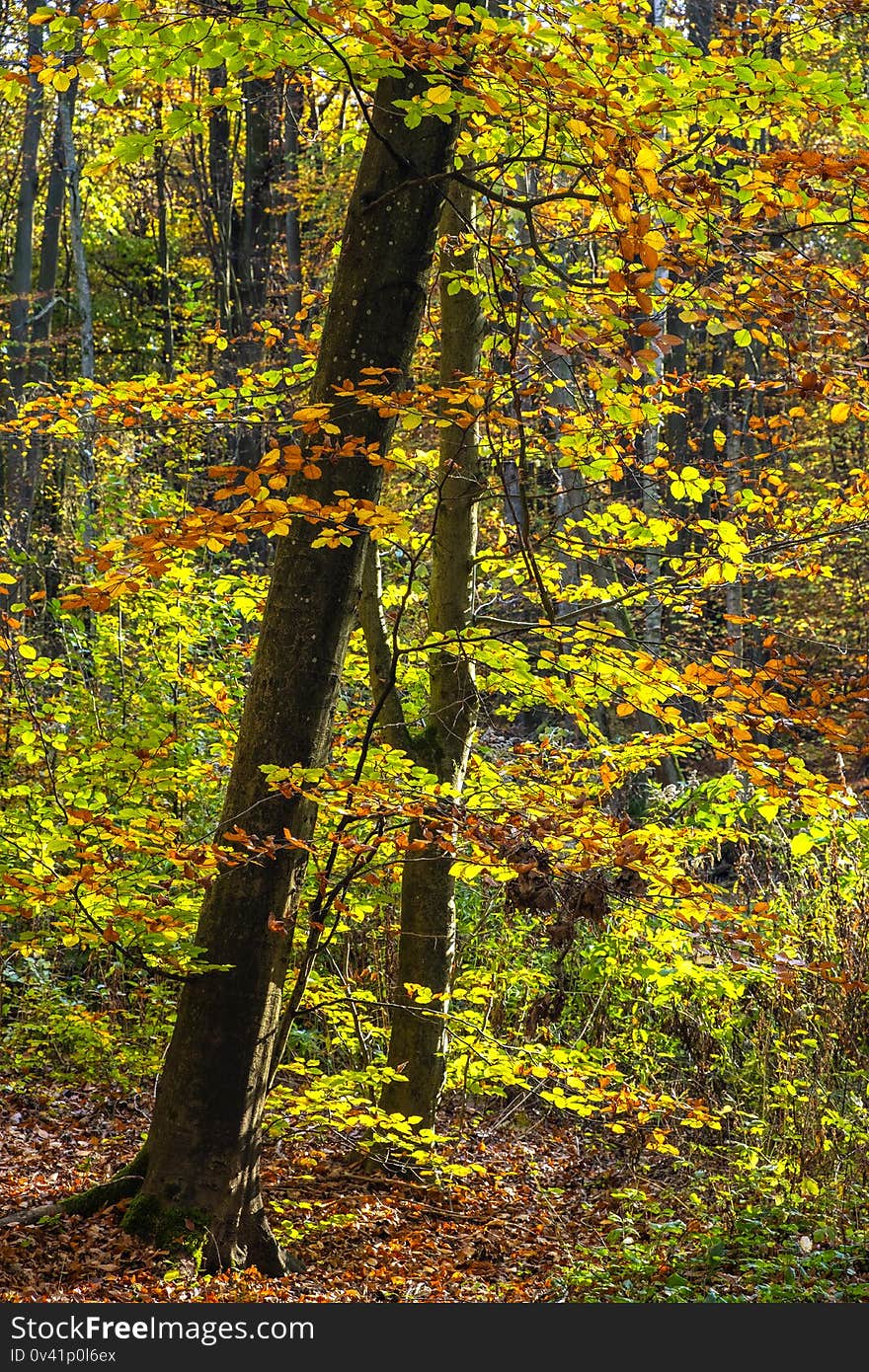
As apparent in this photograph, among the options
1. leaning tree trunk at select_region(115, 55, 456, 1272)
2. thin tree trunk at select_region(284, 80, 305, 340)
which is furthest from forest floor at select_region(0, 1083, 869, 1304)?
thin tree trunk at select_region(284, 80, 305, 340)

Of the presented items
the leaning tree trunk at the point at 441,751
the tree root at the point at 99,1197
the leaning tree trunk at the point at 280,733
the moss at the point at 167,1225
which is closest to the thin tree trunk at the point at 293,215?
the leaning tree trunk at the point at 441,751

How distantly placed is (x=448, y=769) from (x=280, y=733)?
62.2 inches

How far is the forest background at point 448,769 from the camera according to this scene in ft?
11.4

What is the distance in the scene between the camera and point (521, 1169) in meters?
6.44

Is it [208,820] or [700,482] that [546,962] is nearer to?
[208,820]

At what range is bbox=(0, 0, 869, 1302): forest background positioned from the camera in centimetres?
349

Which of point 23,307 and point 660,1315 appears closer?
point 660,1315

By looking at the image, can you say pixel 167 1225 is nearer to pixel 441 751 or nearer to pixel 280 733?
pixel 280 733

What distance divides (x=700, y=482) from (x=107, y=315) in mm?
17102

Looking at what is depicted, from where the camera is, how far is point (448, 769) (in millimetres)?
5484

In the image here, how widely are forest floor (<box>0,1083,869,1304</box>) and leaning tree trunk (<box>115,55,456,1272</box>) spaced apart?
0.98 ft

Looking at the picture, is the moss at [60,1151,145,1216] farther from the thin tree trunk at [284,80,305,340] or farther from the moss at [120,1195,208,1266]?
the thin tree trunk at [284,80,305,340]

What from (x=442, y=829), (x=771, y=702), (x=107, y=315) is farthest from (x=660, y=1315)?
(x=107, y=315)

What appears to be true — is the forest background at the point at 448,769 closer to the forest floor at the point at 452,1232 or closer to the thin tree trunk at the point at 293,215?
the forest floor at the point at 452,1232
